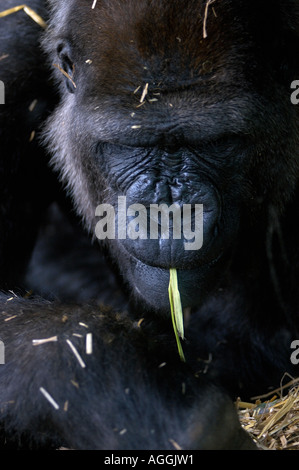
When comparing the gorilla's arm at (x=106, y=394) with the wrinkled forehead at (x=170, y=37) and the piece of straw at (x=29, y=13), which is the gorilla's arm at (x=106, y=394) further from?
the piece of straw at (x=29, y=13)

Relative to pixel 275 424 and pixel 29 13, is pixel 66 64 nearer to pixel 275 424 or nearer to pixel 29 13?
pixel 29 13

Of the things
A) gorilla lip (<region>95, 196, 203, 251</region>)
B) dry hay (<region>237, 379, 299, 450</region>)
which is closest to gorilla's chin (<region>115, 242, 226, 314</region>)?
gorilla lip (<region>95, 196, 203, 251</region>)

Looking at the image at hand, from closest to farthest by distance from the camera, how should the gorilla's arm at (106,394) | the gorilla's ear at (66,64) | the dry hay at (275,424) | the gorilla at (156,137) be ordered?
the gorilla's arm at (106,394) < the gorilla at (156,137) < the dry hay at (275,424) < the gorilla's ear at (66,64)

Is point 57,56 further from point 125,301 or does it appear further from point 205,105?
point 125,301

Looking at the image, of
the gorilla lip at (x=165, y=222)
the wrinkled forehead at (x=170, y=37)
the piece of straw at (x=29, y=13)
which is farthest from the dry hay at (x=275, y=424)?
the piece of straw at (x=29, y=13)

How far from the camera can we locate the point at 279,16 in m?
3.70

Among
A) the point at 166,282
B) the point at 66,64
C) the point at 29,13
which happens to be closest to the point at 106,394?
the point at 166,282

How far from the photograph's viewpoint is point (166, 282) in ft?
12.0

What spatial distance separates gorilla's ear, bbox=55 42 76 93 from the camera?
3975mm

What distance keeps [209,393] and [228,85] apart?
59.4 inches

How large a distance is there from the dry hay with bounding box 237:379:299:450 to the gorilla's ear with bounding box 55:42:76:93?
202cm

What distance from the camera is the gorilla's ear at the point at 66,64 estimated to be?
3.97 m

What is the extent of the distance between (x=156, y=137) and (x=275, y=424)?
1548 millimetres

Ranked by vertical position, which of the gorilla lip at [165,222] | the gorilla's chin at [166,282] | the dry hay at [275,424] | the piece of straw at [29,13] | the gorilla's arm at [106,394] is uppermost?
the piece of straw at [29,13]
